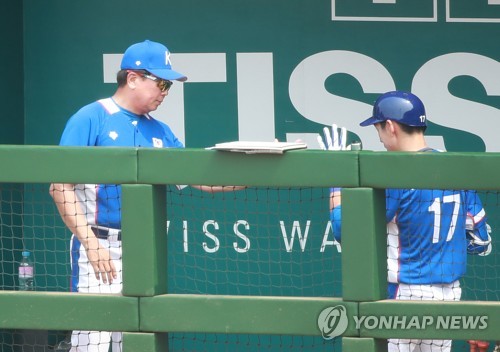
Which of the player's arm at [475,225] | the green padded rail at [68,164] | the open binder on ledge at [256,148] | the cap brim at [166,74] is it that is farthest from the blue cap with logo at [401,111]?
the green padded rail at [68,164]

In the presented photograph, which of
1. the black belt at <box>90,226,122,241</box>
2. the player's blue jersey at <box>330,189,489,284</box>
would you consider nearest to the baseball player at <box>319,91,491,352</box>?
the player's blue jersey at <box>330,189,489,284</box>

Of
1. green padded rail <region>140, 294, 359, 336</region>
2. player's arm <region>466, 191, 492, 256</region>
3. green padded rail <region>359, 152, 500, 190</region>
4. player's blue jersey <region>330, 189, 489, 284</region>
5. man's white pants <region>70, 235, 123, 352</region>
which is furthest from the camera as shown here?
man's white pants <region>70, 235, 123, 352</region>

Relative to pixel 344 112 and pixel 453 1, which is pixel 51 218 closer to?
pixel 344 112

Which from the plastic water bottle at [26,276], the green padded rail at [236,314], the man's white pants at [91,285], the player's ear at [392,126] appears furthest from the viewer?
the plastic water bottle at [26,276]

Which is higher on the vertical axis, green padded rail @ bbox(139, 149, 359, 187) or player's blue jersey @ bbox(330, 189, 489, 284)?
green padded rail @ bbox(139, 149, 359, 187)

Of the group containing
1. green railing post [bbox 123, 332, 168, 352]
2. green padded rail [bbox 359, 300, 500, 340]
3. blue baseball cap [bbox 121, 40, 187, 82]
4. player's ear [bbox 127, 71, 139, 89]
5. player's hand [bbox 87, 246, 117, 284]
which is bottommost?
green railing post [bbox 123, 332, 168, 352]

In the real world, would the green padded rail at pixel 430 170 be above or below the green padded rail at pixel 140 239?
above

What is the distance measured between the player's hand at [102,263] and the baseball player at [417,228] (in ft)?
3.43

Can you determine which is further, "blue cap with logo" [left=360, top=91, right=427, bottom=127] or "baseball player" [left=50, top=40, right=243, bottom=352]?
"baseball player" [left=50, top=40, right=243, bottom=352]

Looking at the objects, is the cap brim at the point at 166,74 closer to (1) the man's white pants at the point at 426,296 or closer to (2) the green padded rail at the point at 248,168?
(2) the green padded rail at the point at 248,168

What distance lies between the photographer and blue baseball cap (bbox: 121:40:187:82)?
5500 millimetres

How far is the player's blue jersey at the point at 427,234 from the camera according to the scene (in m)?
4.86

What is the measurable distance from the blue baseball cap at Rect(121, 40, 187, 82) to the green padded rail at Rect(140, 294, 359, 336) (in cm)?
132

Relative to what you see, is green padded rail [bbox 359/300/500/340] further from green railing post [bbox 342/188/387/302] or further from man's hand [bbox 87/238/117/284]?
man's hand [bbox 87/238/117/284]
